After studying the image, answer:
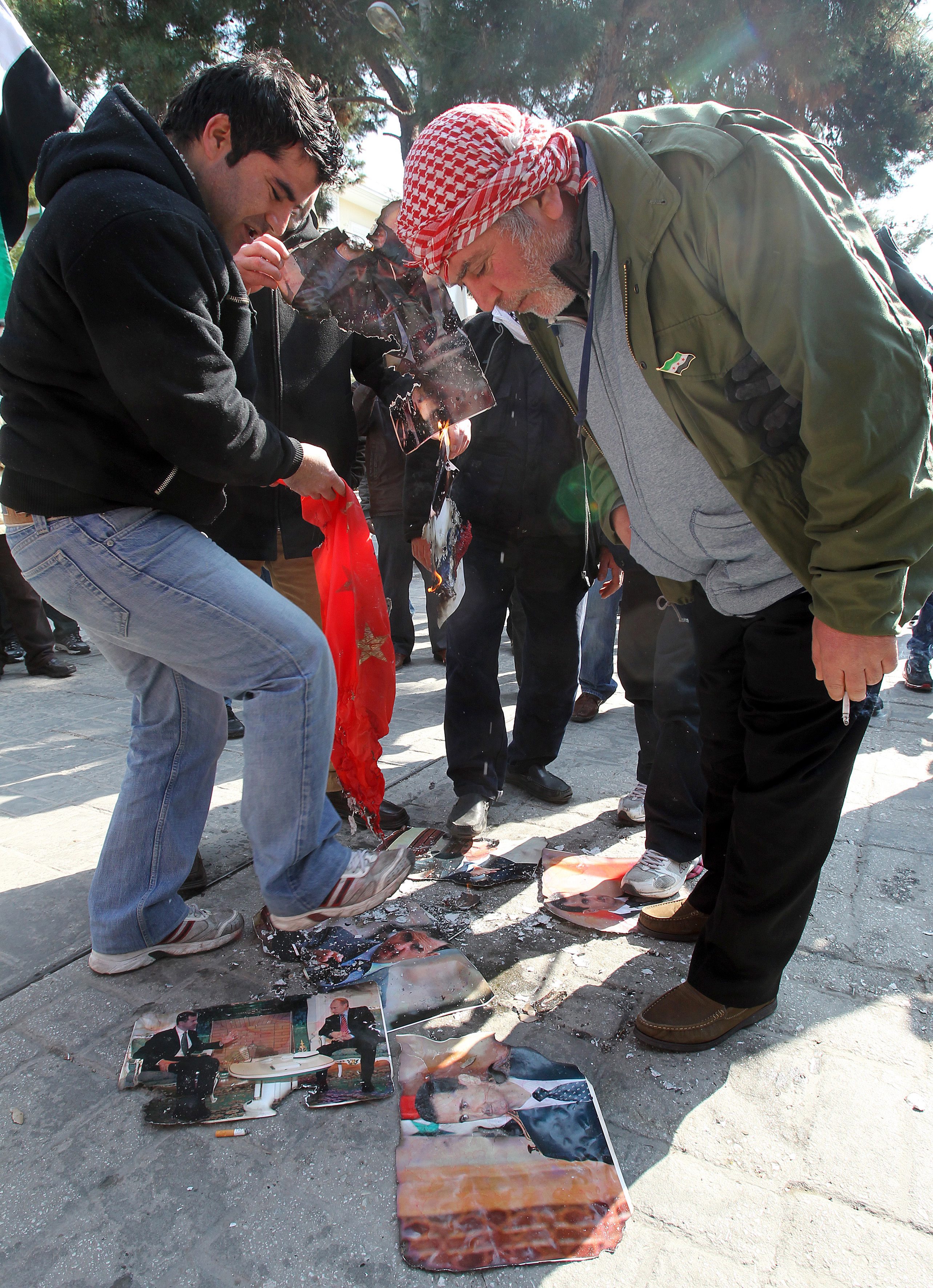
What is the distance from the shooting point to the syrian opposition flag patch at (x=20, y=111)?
9.58ft

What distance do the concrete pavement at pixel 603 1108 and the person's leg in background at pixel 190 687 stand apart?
0.81 ft

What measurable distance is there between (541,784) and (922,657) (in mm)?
3117

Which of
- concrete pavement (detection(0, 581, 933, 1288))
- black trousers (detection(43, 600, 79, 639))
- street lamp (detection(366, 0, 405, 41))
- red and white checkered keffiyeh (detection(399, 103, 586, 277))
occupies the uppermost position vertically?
street lamp (detection(366, 0, 405, 41))

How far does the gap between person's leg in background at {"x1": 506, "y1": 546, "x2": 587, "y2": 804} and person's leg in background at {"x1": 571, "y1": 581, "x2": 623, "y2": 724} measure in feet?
3.63

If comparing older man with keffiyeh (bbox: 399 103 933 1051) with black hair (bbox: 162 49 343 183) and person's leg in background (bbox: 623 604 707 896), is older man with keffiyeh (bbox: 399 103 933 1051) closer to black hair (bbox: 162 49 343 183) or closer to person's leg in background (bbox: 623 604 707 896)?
black hair (bbox: 162 49 343 183)

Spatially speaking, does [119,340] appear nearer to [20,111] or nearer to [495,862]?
[495,862]

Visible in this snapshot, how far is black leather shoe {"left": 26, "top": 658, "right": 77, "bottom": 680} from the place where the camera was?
209 inches

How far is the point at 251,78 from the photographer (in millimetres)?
1703

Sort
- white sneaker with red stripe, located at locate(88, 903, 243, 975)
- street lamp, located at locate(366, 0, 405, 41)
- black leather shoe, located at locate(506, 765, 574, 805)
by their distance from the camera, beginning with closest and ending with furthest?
white sneaker with red stripe, located at locate(88, 903, 243, 975)
black leather shoe, located at locate(506, 765, 574, 805)
street lamp, located at locate(366, 0, 405, 41)

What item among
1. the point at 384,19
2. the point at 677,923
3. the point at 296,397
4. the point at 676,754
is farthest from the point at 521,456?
the point at 384,19

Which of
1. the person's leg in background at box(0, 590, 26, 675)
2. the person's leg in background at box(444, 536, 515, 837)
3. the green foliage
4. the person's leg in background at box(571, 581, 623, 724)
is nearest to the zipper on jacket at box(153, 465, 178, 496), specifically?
the person's leg in background at box(444, 536, 515, 837)

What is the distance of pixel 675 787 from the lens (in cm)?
236

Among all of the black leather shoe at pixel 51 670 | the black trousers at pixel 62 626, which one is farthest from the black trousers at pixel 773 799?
the black trousers at pixel 62 626

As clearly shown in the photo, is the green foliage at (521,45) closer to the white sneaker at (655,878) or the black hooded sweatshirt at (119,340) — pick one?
the black hooded sweatshirt at (119,340)
